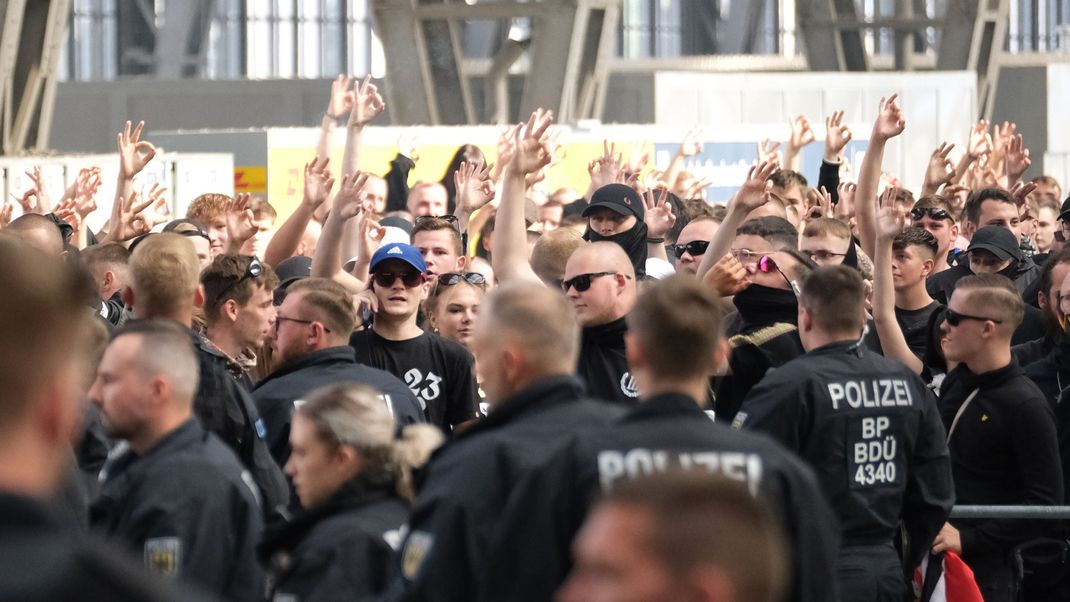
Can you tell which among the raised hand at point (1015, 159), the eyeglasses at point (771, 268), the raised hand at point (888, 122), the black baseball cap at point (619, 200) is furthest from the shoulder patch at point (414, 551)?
the raised hand at point (1015, 159)

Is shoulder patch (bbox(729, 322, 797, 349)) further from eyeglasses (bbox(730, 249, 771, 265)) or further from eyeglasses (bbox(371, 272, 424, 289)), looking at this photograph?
eyeglasses (bbox(371, 272, 424, 289))

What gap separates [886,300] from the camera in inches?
329

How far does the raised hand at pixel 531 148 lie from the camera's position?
910cm

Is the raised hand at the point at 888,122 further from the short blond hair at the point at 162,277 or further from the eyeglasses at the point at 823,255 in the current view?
the short blond hair at the point at 162,277

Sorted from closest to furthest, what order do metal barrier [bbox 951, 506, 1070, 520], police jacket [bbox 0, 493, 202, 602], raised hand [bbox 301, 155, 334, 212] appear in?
police jacket [bbox 0, 493, 202, 602] < metal barrier [bbox 951, 506, 1070, 520] < raised hand [bbox 301, 155, 334, 212]

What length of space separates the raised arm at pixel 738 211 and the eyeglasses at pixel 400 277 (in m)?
1.70

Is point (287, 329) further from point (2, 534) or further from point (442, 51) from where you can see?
point (442, 51)

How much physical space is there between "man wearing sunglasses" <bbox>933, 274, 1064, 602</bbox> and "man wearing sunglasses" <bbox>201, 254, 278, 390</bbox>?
9.72ft

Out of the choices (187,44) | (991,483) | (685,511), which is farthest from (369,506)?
(187,44)

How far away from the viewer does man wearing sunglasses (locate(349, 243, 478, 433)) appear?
775 centimetres

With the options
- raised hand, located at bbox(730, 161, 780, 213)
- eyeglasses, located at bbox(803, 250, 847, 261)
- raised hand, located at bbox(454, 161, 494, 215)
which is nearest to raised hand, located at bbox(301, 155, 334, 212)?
raised hand, located at bbox(454, 161, 494, 215)

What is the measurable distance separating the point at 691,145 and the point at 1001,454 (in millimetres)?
8248

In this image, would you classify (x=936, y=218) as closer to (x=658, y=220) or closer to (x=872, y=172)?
(x=872, y=172)

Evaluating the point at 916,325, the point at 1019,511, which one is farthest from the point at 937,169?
the point at 1019,511
